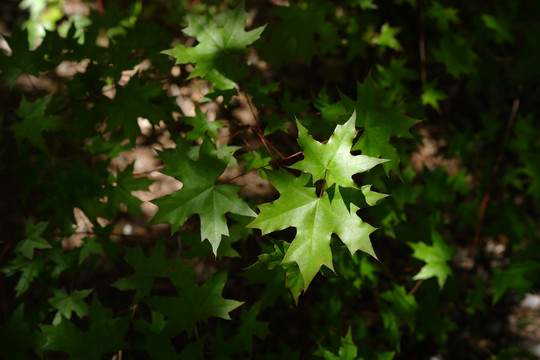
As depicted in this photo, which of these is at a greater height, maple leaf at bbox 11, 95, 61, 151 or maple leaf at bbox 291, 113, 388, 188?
maple leaf at bbox 291, 113, 388, 188

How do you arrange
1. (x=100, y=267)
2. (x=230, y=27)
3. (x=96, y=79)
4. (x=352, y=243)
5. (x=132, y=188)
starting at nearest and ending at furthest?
1. (x=352, y=243)
2. (x=230, y=27)
3. (x=96, y=79)
4. (x=132, y=188)
5. (x=100, y=267)

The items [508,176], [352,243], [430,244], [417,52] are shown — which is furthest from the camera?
[417,52]

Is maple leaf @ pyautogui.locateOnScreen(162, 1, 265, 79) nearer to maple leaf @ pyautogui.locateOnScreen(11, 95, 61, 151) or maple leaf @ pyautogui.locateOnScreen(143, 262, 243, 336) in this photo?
maple leaf @ pyautogui.locateOnScreen(11, 95, 61, 151)

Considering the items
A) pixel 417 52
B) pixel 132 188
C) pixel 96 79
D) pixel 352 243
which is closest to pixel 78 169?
pixel 132 188

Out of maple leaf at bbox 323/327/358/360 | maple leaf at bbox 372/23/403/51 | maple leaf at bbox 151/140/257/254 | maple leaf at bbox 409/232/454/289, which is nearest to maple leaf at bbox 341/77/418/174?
maple leaf at bbox 151/140/257/254

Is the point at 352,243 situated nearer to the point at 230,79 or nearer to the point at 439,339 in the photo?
the point at 230,79

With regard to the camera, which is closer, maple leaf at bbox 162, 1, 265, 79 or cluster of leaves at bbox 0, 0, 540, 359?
cluster of leaves at bbox 0, 0, 540, 359

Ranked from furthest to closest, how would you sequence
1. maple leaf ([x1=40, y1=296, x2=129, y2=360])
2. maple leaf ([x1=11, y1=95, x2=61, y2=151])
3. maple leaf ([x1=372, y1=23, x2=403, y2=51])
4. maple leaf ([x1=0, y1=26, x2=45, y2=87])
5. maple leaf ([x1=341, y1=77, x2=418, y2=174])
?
maple leaf ([x1=372, y1=23, x2=403, y2=51]) < maple leaf ([x1=11, y1=95, x2=61, y2=151]) < maple leaf ([x1=0, y1=26, x2=45, y2=87]) < maple leaf ([x1=40, y1=296, x2=129, y2=360]) < maple leaf ([x1=341, y1=77, x2=418, y2=174])

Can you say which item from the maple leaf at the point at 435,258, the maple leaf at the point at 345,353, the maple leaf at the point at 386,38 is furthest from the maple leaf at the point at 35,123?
the maple leaf at the point at 386,38
